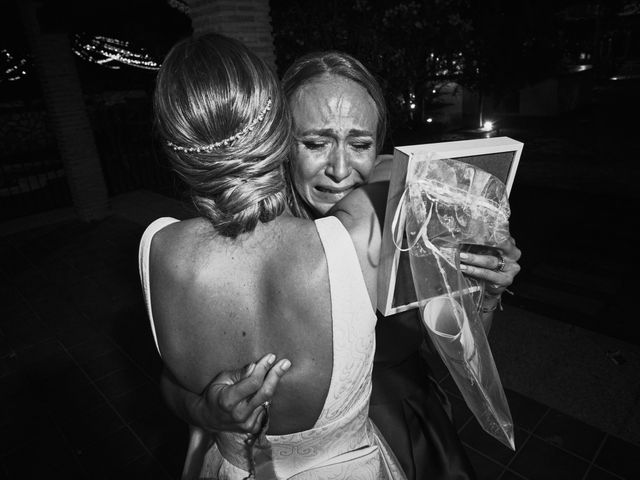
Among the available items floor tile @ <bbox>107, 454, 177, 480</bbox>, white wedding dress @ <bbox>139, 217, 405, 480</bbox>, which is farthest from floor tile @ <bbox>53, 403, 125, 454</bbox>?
white wedding dress @ <bbox>139, 217, 405, 480</bbox>

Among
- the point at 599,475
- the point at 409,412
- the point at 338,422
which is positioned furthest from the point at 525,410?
the point at 338,422

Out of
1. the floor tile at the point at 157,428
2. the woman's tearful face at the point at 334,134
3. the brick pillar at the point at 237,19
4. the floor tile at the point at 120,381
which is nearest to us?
Result: the woman's tearful face at the point at 334,134

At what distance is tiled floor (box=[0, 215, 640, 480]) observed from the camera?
279cm

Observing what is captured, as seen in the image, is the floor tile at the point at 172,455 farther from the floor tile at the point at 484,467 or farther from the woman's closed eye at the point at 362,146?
the woman's closed eye at the point at 362,146

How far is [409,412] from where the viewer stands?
1.90 metres

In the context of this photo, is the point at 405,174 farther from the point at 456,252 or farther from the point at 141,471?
the point at 141,471

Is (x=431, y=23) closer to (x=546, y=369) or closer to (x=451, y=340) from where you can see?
(x=546, y=369)

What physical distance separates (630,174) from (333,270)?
11.3 meters

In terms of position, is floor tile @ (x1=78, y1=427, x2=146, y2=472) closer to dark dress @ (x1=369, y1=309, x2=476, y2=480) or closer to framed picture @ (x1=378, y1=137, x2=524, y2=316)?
dark dress @ (x1=369, y1=309, x2=476, y2=480)

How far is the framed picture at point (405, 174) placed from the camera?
97 centimetres

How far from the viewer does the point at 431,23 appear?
6.50 metres

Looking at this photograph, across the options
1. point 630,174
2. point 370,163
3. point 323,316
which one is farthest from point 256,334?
point 630,174

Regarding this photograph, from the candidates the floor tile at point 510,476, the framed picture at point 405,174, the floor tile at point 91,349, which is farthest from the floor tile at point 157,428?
the framed picture at point 405,174

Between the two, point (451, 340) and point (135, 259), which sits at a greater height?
point (451, 340)
